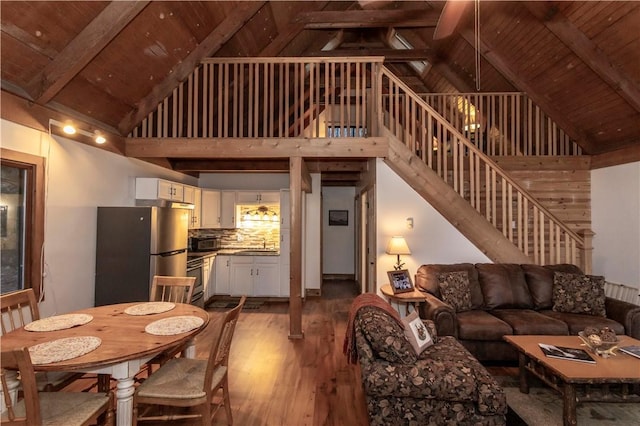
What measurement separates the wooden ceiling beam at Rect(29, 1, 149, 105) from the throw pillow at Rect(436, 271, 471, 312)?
4.13 m

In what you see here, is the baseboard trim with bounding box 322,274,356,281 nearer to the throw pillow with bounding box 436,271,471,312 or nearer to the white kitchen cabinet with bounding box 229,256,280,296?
the white kitchen cabinet with bounding box 229,256,280,296

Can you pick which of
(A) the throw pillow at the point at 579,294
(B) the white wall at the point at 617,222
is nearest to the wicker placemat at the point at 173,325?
(A) the throw pillow at the point at 579,294

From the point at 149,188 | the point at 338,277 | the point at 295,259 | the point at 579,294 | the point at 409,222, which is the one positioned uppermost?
the point at 149,188

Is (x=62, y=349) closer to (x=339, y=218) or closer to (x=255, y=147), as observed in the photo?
(x=255, y=147)

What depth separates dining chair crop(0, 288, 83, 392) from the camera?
7.17 feet

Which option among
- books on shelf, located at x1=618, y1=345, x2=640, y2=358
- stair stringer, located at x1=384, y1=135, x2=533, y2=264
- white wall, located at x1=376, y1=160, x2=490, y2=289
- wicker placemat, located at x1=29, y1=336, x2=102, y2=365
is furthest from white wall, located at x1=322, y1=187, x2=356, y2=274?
wicker placemat, located at x1=29, y1=336, x2=102, y2=365

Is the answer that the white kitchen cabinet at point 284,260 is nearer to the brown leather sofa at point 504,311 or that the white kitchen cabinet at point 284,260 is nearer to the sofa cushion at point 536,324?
the brown leather sofa at point 504,311

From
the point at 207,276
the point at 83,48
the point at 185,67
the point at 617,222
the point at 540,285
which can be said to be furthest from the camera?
the point at 207,276

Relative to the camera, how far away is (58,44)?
2.73m

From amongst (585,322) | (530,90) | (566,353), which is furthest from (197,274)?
(530,90)

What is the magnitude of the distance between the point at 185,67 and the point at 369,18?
3.47 m

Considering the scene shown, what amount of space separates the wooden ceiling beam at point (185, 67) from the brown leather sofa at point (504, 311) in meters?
3.94

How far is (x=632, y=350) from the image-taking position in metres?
2.55

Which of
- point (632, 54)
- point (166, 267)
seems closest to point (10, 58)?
point (166, 267)
